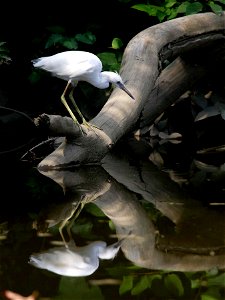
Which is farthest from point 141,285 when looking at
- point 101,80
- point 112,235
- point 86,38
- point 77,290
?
point 86,38

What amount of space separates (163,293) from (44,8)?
575 cm

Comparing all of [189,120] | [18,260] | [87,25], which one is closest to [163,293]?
[18,260]

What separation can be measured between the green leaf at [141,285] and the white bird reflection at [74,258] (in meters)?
0.20

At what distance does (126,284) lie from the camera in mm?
2635

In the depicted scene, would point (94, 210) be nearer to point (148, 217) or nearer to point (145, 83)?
point (148, 217)

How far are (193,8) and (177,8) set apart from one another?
0.21 meters

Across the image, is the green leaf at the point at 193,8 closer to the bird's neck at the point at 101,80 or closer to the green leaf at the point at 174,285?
the bird's neck at the point at 101,80

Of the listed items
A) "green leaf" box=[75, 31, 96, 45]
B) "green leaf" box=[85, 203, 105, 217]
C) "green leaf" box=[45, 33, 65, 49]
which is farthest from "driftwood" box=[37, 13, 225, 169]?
"green leaf" box=[45, 33, 65, 49]

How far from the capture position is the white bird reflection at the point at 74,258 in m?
2.77

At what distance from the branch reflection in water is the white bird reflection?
91 millimetres

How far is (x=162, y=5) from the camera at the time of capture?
22.6ft

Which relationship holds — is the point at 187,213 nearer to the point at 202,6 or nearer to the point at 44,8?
the point at 202,6

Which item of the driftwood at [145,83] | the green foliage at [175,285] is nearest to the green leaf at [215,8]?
the driftwood at [145,83]

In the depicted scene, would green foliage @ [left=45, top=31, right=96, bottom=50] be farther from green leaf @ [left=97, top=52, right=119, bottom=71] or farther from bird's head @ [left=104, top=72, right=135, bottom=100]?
bird's head @ [left=104, top=72, right=135, bottom=100]
